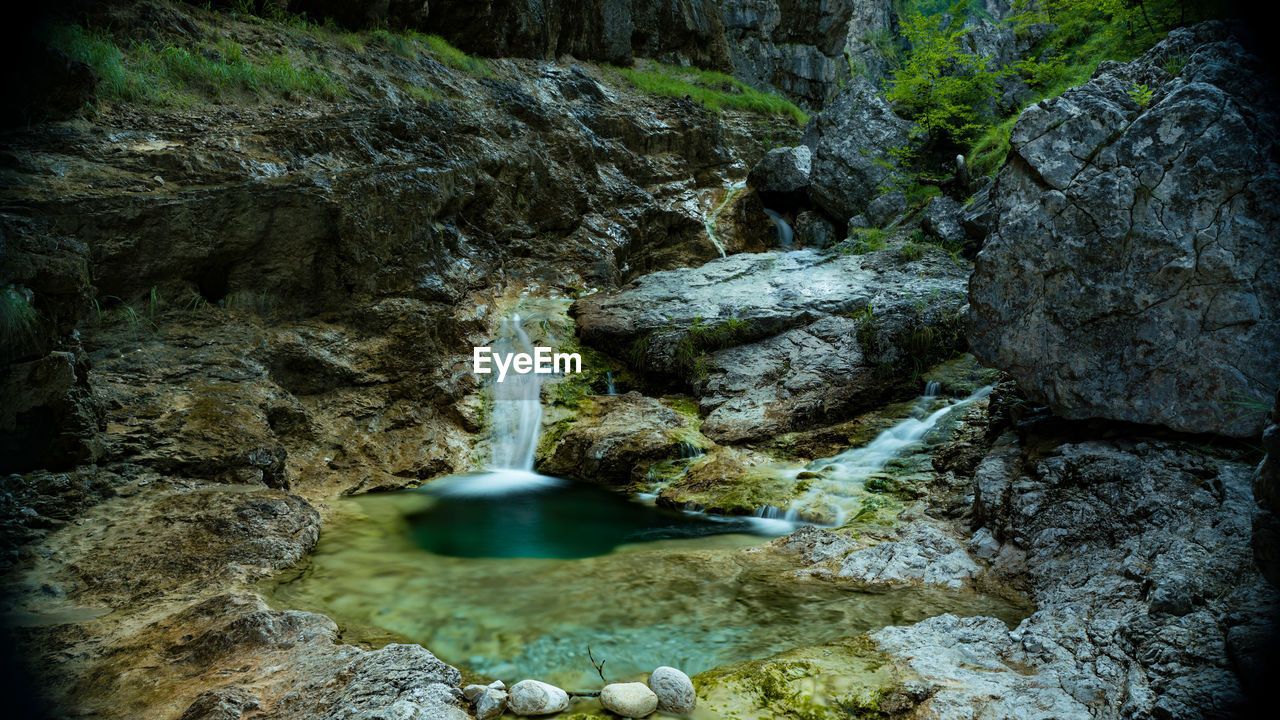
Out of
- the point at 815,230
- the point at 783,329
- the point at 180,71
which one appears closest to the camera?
the point at 180,71

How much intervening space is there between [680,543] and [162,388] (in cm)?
526

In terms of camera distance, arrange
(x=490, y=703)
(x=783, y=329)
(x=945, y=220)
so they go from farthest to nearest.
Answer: (x=945, y=220) → (x=783, y=329) → (x=490, y=703)

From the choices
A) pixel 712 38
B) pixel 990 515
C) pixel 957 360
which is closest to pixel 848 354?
pixel 957 360

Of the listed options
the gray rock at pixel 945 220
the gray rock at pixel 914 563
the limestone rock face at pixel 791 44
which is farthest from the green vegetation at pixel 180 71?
the limestone rock face at pixel 791 44

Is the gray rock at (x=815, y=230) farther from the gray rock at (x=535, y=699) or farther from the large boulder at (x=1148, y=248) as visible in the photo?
the gray rock at (x=535, y=699)

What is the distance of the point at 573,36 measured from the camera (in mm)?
17031

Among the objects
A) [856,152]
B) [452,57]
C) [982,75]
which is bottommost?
[856,152]

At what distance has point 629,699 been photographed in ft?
10.0

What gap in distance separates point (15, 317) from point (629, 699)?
501 centimetres

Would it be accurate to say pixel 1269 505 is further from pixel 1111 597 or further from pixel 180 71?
pixel 180 71

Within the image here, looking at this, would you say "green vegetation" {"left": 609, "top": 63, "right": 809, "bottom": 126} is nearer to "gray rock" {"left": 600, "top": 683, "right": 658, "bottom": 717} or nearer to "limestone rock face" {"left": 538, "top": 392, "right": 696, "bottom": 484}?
"limestone rock face" {"left": 538, "top": 392, "right": 696, "bottom": 484}

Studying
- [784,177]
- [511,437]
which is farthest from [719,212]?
[511,437]

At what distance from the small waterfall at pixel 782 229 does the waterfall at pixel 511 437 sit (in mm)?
7038

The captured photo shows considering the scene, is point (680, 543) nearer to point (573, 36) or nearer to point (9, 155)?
point (9, 155)
